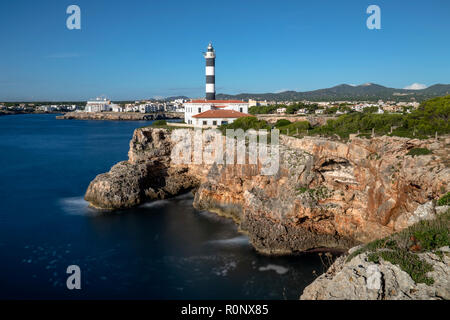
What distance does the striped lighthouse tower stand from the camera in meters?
42.6

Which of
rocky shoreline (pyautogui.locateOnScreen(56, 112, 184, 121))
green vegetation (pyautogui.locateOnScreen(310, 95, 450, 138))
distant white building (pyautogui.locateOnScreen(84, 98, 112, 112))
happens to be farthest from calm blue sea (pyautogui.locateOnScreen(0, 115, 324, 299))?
distant white building (pyautogui.locateOnScreen(84, 98, 112, 112))

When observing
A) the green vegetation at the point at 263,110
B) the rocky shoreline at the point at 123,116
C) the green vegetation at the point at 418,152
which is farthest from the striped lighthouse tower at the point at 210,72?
the rocky shoreline at the point at 123,116

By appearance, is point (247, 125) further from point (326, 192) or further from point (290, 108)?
point (290, 108)

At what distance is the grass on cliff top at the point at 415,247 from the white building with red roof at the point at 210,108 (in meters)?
29.4

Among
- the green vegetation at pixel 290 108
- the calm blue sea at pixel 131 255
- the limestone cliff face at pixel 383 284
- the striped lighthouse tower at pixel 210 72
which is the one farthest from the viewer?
the striped lighthouse tower at pixel 210 72

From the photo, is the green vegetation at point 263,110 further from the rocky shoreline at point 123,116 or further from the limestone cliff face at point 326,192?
the rocky shoreline at point 123,116

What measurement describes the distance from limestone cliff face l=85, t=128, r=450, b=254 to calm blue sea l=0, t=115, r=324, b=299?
1.32 metres

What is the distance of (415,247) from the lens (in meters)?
6.72

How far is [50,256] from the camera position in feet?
58.8

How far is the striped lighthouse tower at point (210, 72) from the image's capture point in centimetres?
4259

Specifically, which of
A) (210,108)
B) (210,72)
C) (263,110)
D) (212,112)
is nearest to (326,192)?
(212,112)
